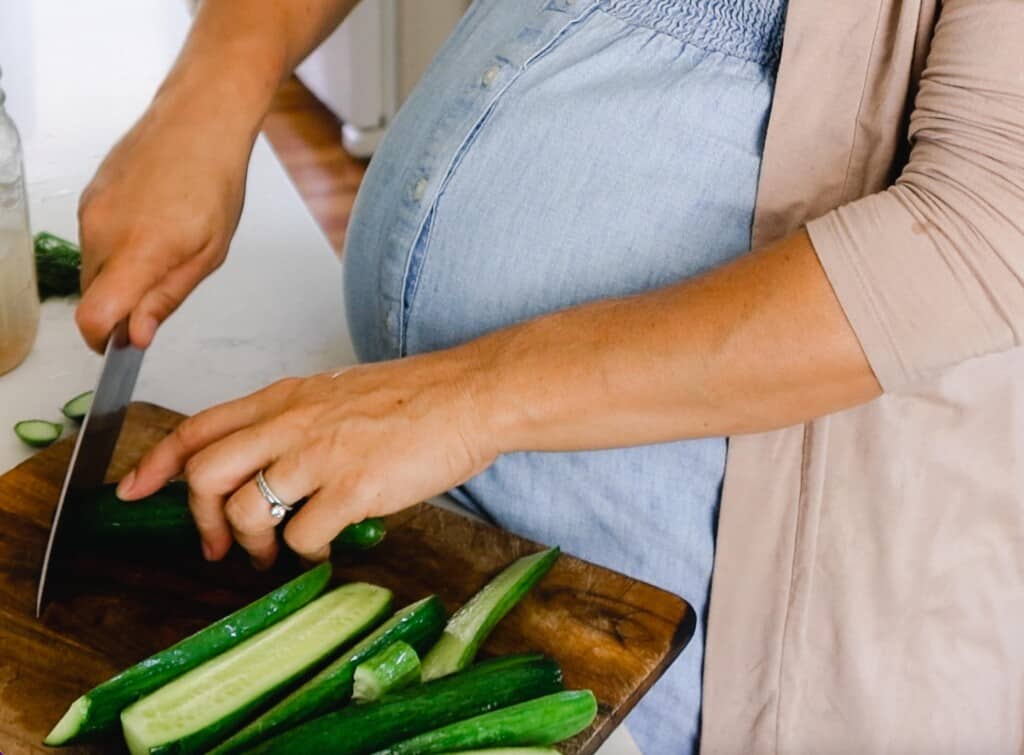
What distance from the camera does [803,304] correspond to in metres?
0.78

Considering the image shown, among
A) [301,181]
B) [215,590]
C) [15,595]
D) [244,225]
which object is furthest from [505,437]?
[301,181]

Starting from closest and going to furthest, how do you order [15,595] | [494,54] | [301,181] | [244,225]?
1. [15,595]
2. [494,54]
3. [244,225]
4. [301,181]

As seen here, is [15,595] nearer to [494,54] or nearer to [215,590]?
[215,590]

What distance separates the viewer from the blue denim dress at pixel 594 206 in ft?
3.10

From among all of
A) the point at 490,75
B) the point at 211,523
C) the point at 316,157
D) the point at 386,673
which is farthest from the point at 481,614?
the point at 316,157

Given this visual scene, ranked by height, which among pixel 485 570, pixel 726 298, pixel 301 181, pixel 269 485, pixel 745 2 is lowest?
pixel 301 181

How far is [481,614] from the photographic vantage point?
89 centimetres

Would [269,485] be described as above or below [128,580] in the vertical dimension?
above

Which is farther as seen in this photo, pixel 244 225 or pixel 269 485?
pixel 244 225

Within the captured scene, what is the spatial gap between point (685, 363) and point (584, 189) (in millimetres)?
218

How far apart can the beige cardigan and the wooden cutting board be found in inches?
4.5

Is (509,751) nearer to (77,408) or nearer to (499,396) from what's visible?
(499,396)

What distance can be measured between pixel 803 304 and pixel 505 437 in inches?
9.2

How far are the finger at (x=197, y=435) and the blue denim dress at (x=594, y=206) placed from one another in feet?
0.59
